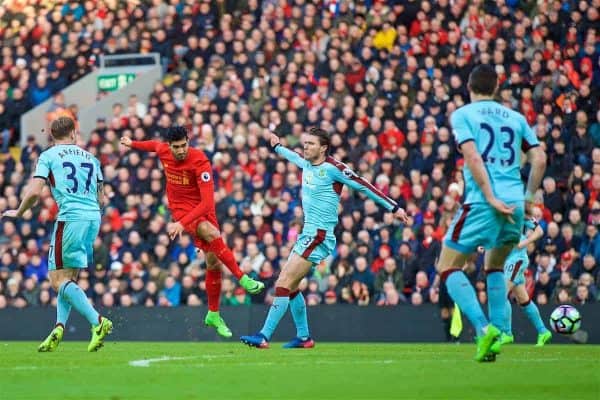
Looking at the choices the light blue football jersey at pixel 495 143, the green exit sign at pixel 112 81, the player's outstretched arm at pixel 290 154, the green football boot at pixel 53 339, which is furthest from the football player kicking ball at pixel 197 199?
the green exit sign at pixel 112 81

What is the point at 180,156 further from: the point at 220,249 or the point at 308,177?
the point at 308,177

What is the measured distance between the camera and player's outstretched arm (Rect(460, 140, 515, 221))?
11.2 m

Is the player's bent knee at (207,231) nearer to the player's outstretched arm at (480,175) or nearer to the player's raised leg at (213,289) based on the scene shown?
the player's raised leg at (213,289)

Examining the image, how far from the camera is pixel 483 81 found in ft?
38.0

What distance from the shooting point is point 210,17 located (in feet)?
94.9

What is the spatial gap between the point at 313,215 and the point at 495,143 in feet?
15.7

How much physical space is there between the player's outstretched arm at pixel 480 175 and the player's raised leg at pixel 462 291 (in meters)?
0.58

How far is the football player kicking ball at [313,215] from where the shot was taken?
1572cm

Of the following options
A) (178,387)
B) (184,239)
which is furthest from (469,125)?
(184,239)

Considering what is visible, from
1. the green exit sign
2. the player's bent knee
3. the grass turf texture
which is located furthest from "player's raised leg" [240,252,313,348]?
the green exit sign

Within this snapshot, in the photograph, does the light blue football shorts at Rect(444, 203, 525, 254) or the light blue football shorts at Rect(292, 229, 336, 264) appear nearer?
the light blue football shorts at Rect(444, 203, 525, 254)

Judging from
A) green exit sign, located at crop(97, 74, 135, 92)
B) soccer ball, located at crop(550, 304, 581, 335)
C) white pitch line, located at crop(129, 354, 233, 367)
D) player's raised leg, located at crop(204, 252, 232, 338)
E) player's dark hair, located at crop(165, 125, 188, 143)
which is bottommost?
soccer ball, located at crop(550, 304, 581, 335)

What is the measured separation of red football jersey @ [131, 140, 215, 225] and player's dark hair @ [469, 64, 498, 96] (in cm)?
539

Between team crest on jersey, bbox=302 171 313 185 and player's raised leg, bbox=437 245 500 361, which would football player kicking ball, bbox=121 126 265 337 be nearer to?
team crest on jersey, bbox=302 171 313 185
